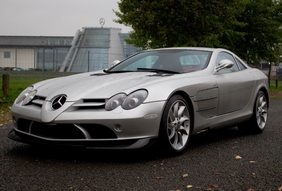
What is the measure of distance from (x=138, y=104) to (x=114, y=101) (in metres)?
0.24

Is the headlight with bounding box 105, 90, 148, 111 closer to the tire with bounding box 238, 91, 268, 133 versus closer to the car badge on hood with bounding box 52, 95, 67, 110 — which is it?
the car badge on hood with bounding box 52, 95, 67, 110

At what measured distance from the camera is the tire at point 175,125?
4.93 m

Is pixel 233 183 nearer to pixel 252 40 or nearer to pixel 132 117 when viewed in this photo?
pixel 132 117

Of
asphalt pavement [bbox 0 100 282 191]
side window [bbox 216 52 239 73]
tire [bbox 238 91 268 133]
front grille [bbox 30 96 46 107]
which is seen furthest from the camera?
tire [bbox 238 91 268 133]

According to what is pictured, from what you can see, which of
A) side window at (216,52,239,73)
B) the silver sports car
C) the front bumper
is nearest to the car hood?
the silver sports car

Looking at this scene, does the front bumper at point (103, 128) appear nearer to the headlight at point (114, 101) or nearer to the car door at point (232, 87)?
the headlight at point (114, 101)

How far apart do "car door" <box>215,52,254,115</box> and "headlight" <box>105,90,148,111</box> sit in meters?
1.50

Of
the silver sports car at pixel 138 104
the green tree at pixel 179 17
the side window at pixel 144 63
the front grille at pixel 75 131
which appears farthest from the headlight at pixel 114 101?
the green tree at pixel 179 17

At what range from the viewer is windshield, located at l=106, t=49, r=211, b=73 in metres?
5.95

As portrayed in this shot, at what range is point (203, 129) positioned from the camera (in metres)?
5.70

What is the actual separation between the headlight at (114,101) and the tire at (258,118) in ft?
9.16

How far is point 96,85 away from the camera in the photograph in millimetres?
5090

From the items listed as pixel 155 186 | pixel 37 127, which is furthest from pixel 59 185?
pixel 37 127

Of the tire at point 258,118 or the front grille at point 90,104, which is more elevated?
the front grille at point 90,104
